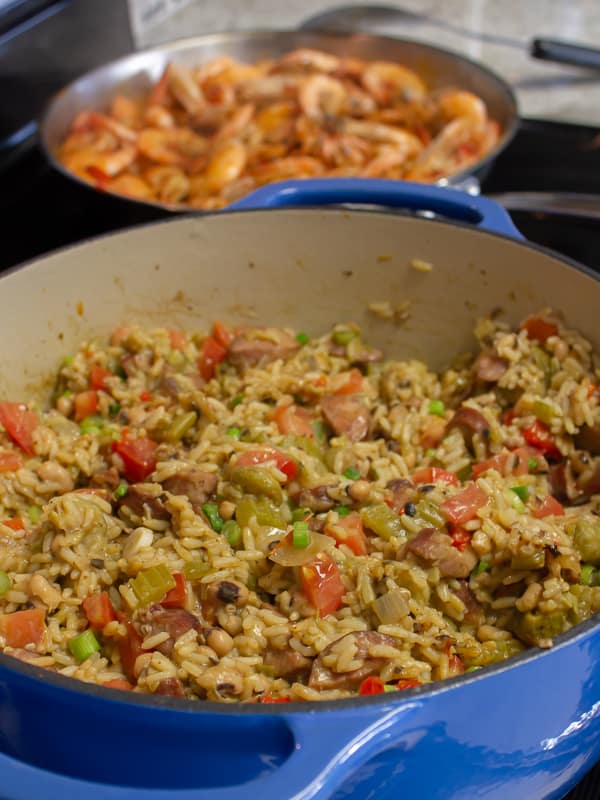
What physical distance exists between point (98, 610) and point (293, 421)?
0.66 meters

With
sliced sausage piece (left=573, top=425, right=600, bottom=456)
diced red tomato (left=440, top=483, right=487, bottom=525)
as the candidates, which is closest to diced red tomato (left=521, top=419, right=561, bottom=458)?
sliced sausage piece (left=573, top=425, right=600, bottom=456)

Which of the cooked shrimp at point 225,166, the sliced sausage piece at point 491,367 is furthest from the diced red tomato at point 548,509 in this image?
the cooked shrimp at point 225,166

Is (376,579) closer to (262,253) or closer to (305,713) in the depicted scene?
(305,713)

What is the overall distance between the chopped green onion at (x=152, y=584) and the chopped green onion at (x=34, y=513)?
0.35 metres

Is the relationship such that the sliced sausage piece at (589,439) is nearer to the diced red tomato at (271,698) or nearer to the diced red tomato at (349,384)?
the diced red tomato at (349,384)

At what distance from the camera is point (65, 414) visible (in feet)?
7.12

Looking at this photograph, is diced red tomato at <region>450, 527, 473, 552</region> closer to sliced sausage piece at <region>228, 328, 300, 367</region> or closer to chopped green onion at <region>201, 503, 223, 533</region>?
chopped green onion at <region>201, 503, 223, 533</region>

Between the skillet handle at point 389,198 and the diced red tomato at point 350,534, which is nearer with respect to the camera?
the diced red tomato at point 350,534

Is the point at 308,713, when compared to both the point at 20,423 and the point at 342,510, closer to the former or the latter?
the point at 342,510

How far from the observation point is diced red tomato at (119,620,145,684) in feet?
5.11

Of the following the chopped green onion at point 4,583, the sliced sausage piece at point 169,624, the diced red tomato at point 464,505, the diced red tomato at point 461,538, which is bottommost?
the diced red tomato at point 461,538

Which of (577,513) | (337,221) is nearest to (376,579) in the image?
(577,513)

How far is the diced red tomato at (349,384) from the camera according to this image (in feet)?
7.25

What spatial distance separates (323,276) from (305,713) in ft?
4.81
